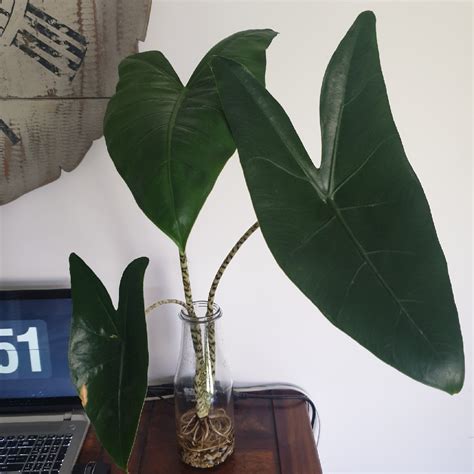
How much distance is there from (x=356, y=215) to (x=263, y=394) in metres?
0.63

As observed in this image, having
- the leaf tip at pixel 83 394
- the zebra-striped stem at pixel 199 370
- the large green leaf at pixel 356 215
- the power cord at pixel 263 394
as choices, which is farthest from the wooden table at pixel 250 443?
the large green leaf at pixel 356 215

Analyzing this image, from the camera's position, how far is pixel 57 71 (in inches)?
34.2

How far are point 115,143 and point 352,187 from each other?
0.84 ft

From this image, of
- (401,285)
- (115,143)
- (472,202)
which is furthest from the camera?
(472,202)

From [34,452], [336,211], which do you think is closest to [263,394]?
[34,452]

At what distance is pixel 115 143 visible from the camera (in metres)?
0.57

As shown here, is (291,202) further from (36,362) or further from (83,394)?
(36,362)

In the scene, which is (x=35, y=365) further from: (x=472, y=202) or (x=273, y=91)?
(x=472, y=202)

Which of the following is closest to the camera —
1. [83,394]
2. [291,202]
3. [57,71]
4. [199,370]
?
[291,202]

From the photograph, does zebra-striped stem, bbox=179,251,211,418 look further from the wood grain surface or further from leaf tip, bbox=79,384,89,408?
the wood grain surface

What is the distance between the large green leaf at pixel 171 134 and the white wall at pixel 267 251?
277 millimetres

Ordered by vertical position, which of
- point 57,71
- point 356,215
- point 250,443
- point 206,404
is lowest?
point 250,443

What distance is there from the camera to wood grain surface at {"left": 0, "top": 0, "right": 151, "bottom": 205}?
2.78ft

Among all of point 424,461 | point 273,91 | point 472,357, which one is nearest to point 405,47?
point 273,91
